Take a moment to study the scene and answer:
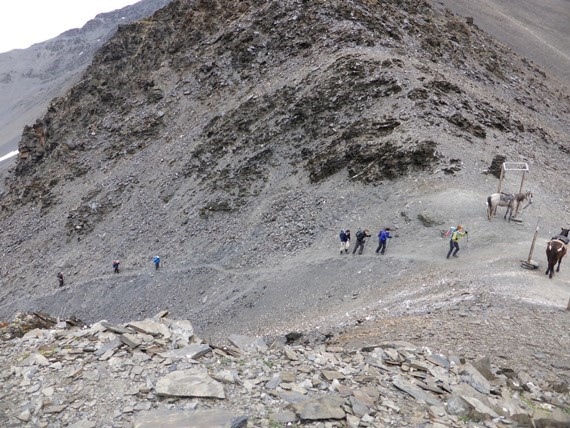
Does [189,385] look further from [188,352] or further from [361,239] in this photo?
[361,239]

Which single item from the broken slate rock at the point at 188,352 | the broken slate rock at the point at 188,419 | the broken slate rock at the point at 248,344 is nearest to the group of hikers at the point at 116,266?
the broken slate rock at the point at 248,344

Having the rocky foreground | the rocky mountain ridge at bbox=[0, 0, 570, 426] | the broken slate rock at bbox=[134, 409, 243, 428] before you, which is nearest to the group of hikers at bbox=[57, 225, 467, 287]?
the rocky mountain ridge at bbox=[0, 0, 570, 426]

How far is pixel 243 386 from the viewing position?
27.1 feet

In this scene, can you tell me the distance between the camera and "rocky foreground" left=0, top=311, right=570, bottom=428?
7.61 metres

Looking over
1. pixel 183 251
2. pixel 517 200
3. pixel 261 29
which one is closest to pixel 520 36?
pixel 261 29

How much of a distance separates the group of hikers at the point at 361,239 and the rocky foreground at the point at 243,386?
33.0 feet

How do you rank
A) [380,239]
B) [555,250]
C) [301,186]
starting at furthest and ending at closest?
[301,186]
[380,239]
[555,250]

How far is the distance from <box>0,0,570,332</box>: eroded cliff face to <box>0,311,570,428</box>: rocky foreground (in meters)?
14.3

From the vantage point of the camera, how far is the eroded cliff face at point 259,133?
1053 inches

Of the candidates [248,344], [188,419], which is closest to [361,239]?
[248,344]

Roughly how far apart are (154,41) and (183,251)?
26.8m

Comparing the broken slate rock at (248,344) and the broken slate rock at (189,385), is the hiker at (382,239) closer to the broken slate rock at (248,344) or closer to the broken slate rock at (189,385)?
the broken slate rock at (248,344)

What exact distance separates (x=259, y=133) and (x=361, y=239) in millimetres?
14041

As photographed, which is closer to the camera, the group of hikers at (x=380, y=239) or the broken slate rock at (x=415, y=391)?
the broken slate rock at (x=415, y=391)
